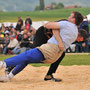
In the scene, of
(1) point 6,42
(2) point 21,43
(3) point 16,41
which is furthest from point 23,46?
(1) point 6,42

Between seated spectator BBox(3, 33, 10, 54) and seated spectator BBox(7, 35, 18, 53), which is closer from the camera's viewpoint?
seated spectator BBox(7, 35, 18, 53)

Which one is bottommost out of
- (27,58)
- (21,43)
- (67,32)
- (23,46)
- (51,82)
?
(23,46)

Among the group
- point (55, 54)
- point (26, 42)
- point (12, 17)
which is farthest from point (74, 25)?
point (12, 17)

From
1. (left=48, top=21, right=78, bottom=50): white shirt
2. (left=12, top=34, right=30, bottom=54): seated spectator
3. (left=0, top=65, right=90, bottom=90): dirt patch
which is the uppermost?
(left=48, top=21, right=78, bottom=50): white shirt

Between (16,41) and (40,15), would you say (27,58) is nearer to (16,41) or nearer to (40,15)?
(16,41)

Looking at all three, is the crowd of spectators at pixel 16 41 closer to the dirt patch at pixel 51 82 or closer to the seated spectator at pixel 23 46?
the seated spectator at pixel 23 46

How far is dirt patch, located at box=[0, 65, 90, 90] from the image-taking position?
623 cm

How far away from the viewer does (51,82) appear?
23.5 feet

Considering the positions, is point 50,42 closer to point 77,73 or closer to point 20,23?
point 77,73

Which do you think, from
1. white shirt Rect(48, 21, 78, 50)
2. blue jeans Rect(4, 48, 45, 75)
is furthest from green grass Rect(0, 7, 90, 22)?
blue jeans Rect(4, 48, 45, 75)

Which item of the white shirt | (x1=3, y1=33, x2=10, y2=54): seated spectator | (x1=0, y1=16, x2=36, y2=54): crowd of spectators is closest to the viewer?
the white shirt

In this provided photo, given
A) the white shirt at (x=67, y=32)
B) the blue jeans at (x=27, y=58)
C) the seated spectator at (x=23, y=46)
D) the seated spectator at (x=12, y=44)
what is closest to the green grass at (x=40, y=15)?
the seated spectator at (x=23, y=46)

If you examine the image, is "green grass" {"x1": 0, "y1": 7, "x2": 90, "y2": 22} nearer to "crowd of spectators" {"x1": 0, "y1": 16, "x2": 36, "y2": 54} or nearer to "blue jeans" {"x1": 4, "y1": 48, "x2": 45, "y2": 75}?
"crowd of spectators" {"x1": 0, "y1": 16, "x2": 36, "y2": 54}

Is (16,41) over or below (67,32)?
below
